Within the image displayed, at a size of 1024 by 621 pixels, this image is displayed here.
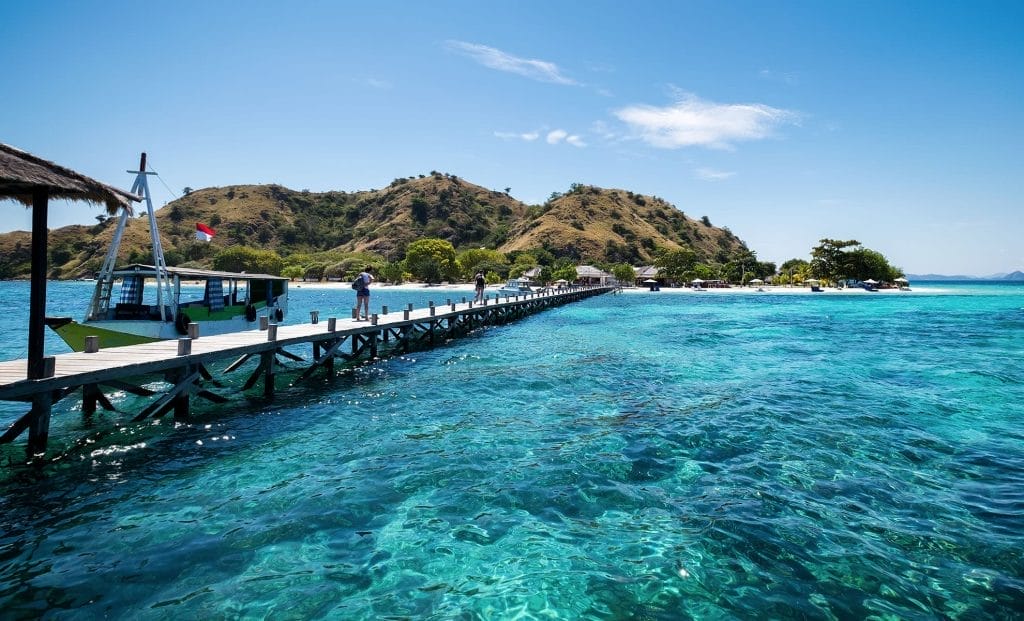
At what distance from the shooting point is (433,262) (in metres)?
117

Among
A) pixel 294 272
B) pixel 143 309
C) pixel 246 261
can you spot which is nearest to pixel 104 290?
pixel 143 309

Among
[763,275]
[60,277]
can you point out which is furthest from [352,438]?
[60,277]

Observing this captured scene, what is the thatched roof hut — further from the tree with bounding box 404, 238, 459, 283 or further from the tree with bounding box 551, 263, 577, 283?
the tree with bounding box 404, 238, 459, 283

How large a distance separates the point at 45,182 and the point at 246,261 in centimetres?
13004

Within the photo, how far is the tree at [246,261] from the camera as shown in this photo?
4841 inches

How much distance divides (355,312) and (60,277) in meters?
174

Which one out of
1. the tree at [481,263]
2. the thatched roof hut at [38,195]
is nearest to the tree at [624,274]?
the tree at [481,263]

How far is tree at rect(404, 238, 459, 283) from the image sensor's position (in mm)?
116438

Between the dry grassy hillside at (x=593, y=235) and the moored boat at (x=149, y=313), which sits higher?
the dry grassy hillside at (x=593, y=235)

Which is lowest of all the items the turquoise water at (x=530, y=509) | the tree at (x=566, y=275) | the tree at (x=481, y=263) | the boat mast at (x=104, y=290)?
the turquoise water at (x=530, y=509)

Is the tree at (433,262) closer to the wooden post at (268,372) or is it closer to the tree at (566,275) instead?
the tree at (566,275)

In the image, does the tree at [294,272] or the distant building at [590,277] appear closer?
the distant building at [590,277]

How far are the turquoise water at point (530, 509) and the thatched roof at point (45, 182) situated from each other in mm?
4530

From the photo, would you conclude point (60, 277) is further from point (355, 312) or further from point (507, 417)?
point (507, 417)
